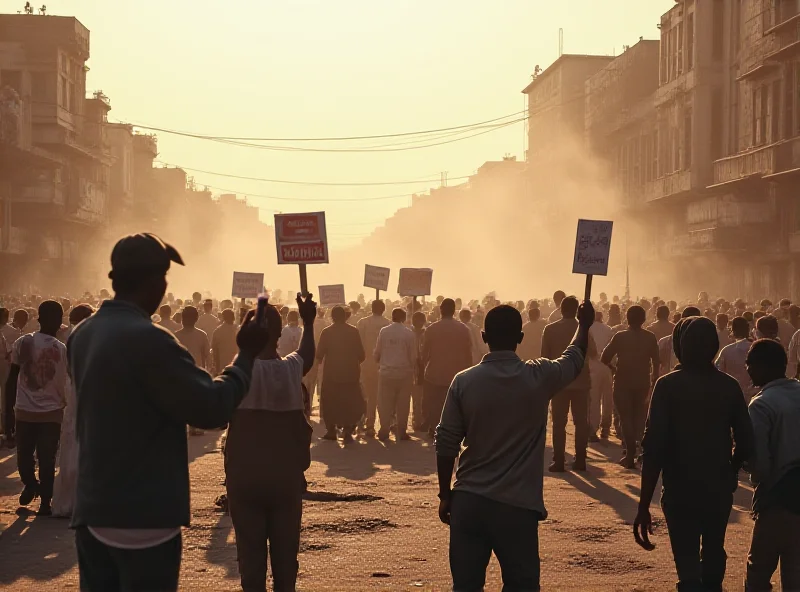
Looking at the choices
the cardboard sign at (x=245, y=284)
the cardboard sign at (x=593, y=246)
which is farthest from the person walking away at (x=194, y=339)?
the cardboard sign at (x=593, y=246)

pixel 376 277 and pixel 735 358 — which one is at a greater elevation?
pixel 376 277

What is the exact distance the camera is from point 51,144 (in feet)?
209

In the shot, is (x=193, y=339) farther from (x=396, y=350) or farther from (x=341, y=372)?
(x=396, y=350)

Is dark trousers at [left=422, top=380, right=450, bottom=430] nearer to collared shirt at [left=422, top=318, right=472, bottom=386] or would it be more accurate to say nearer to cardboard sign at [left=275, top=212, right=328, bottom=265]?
collared shirt at [left=422, top=318, right=472, bottom=386]

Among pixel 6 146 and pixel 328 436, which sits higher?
pixel 6 146

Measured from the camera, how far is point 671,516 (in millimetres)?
5824

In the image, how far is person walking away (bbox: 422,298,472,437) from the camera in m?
16.4

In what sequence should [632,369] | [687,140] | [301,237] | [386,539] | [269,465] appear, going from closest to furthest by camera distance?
[269,465], [301,237], [386,539], [632,369], [687,140]

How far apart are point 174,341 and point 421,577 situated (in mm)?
5015

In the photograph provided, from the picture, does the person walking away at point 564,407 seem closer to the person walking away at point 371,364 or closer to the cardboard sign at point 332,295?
the person walking away at point 371,364

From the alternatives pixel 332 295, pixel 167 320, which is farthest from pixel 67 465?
pixel 332 295

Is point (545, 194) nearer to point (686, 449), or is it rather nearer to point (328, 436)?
point (328, 436)

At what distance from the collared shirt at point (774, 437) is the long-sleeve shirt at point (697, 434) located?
103 millimetres

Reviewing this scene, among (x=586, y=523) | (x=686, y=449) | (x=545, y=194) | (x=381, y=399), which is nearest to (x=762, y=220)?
(x=381, y=399)
